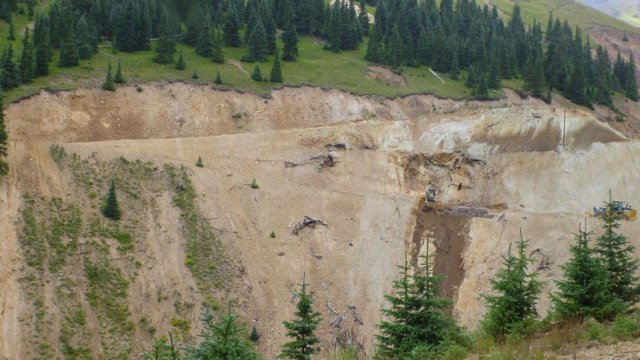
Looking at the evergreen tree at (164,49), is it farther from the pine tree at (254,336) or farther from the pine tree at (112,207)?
the pine tree at (254,336)

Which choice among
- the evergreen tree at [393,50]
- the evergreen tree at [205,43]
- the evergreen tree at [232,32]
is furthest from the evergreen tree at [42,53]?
the evergreen tree at [393,50]

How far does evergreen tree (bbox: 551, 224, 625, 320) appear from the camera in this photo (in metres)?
15.8

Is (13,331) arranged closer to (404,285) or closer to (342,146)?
(404,285)

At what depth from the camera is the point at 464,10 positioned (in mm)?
128625

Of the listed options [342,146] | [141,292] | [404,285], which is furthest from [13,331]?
[342,146]

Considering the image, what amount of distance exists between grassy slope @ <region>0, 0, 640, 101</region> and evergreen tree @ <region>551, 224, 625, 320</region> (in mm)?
56350

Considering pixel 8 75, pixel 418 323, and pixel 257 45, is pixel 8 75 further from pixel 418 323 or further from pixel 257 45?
pixel 418 323

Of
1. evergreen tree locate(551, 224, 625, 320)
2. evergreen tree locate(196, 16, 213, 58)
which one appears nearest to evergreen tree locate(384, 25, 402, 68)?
evergreen tree locate(196, 16, 213, 58)

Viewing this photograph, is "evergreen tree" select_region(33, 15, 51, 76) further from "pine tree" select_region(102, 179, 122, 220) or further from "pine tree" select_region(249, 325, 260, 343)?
"pine tree" select_region(249, 325, 260, 343)

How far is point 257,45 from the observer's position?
8631cm

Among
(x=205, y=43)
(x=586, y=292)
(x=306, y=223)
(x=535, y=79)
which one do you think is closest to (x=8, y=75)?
(x=205, y=43)

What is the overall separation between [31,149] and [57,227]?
423 inches

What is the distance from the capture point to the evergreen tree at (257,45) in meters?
85.9

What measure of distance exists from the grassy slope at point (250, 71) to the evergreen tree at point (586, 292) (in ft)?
185
